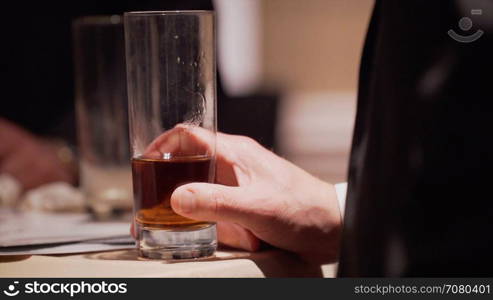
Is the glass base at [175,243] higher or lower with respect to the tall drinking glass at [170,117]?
lower

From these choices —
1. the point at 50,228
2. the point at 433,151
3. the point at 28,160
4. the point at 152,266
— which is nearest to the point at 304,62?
the point at 28,160

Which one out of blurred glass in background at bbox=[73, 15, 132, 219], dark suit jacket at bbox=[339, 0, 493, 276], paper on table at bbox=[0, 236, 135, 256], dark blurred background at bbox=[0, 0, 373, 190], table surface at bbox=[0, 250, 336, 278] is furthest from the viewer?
dark blurred background at bbox=[0, 0, 373, 190]

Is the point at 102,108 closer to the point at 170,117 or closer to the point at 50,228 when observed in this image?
the point at 50,228

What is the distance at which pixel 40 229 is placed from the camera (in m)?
1.13

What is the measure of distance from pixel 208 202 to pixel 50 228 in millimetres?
425

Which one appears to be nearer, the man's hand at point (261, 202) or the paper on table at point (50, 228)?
the man's hand at point (261, 202)

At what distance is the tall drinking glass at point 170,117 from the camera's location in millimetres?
818

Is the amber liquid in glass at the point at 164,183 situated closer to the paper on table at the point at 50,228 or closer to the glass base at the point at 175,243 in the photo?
the glass base at the point at 175,243

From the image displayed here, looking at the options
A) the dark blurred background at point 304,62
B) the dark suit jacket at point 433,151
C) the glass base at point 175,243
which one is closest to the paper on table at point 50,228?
the glass base at point 175,243

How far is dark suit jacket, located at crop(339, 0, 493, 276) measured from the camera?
0.59m

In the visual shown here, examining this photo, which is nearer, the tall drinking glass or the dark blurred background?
the tall drinking glass

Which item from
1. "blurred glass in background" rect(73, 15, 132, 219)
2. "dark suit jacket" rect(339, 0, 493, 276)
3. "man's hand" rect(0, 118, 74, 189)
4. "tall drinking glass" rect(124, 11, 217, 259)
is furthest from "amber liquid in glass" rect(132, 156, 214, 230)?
"man's hand" rect(0, 118, 74, 189)

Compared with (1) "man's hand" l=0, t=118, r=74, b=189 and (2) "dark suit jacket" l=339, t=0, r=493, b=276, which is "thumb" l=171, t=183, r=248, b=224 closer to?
(2) "dark suit jacket" l=339, t=0, r=493, b=276

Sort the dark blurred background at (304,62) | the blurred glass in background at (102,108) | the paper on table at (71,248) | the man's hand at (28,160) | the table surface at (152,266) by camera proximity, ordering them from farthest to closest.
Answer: the dark blurred background at (304,62), the man's hand at (28,160), the blurred glass in background at (102,108), the paper on table at (71,248), the table surface at (152,266)
